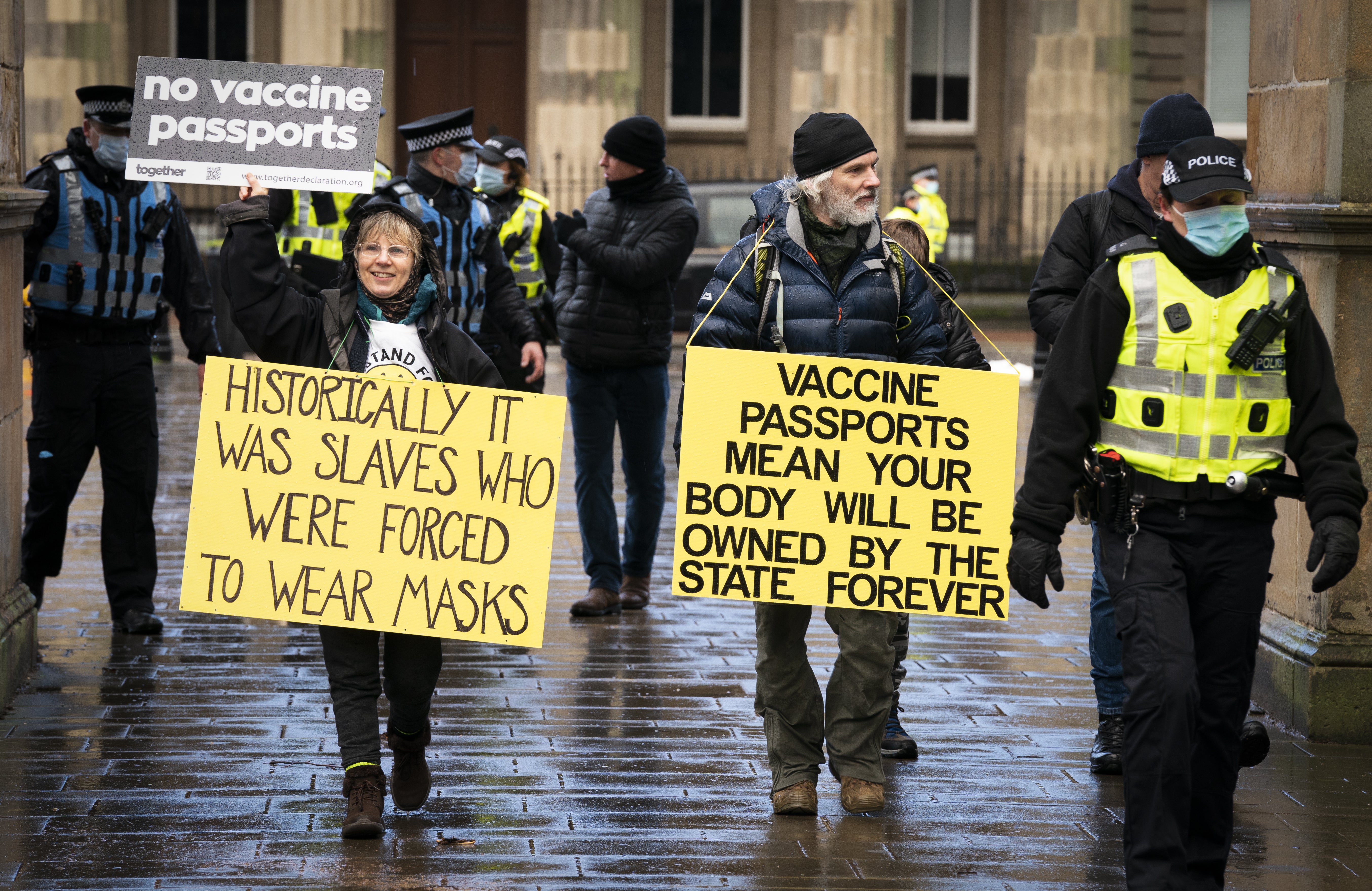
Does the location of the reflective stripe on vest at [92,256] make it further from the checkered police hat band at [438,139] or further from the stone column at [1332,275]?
the stone column at [1332,275]

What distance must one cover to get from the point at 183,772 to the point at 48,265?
2.53 metres

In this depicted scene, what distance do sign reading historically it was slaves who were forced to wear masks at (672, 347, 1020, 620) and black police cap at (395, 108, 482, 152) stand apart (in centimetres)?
255

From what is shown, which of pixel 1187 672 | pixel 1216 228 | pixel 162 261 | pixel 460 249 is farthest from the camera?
pixel 460 249

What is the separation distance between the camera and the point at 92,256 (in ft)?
22.9

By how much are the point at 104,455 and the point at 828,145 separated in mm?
3624

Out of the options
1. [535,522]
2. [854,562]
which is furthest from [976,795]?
[535,522]

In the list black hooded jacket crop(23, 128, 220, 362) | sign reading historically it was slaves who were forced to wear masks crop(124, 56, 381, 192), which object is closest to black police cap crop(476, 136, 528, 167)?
black hooded jacket crop(23, 128, 220, 362)

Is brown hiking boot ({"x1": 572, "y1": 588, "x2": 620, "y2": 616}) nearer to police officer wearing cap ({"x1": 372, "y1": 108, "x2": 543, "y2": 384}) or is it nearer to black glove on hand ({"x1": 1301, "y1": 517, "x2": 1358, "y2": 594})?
police officer wearing cap ({"x1": 372, "y1": 108, "x2": 543, "y2": 384})

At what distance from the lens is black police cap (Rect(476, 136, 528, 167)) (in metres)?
9.15

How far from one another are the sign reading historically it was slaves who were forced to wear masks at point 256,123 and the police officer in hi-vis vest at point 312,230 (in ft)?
6.70

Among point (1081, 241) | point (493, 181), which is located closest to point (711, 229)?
point (493, 181)

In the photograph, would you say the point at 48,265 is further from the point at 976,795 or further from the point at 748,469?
the point at 976,795

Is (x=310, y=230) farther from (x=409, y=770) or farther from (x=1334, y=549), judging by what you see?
(x=1334, y=549)

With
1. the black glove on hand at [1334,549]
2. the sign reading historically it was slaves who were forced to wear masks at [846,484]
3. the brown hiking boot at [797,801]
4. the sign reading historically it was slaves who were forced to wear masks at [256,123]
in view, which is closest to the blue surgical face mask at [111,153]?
the sign reading historically it was slaves who were forced to wear masks at [256,123]
